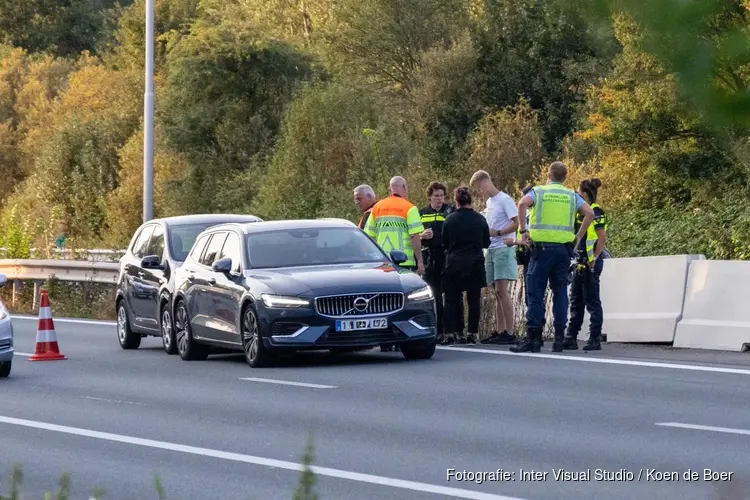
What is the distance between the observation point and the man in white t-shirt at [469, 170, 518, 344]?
1756 cm

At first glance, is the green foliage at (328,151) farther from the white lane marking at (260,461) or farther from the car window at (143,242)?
the white lane marking at (260,461)

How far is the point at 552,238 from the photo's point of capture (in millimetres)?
16188

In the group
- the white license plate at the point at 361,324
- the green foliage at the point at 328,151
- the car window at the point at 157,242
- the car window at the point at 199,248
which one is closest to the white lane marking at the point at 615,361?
the white license plate at the point at 361,324

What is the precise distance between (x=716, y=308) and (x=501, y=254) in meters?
2.52

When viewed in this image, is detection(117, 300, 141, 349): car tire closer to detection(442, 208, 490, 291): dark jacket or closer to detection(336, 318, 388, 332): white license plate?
detection(442, 208, 490, 291): dark jacket

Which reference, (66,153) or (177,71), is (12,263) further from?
(66,153)

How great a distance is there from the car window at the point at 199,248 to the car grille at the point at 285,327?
8.10 ft

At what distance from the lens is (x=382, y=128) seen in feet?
136

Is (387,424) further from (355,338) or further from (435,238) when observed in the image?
(435,238)

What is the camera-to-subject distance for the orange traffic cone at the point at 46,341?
1727 cm

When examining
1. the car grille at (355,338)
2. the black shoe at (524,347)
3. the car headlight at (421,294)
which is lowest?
the black shoe at (524,347)

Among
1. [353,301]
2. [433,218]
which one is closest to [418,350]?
[353,301]

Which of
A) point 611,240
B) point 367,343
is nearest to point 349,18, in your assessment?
point 611,240

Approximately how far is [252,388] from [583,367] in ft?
10.8
